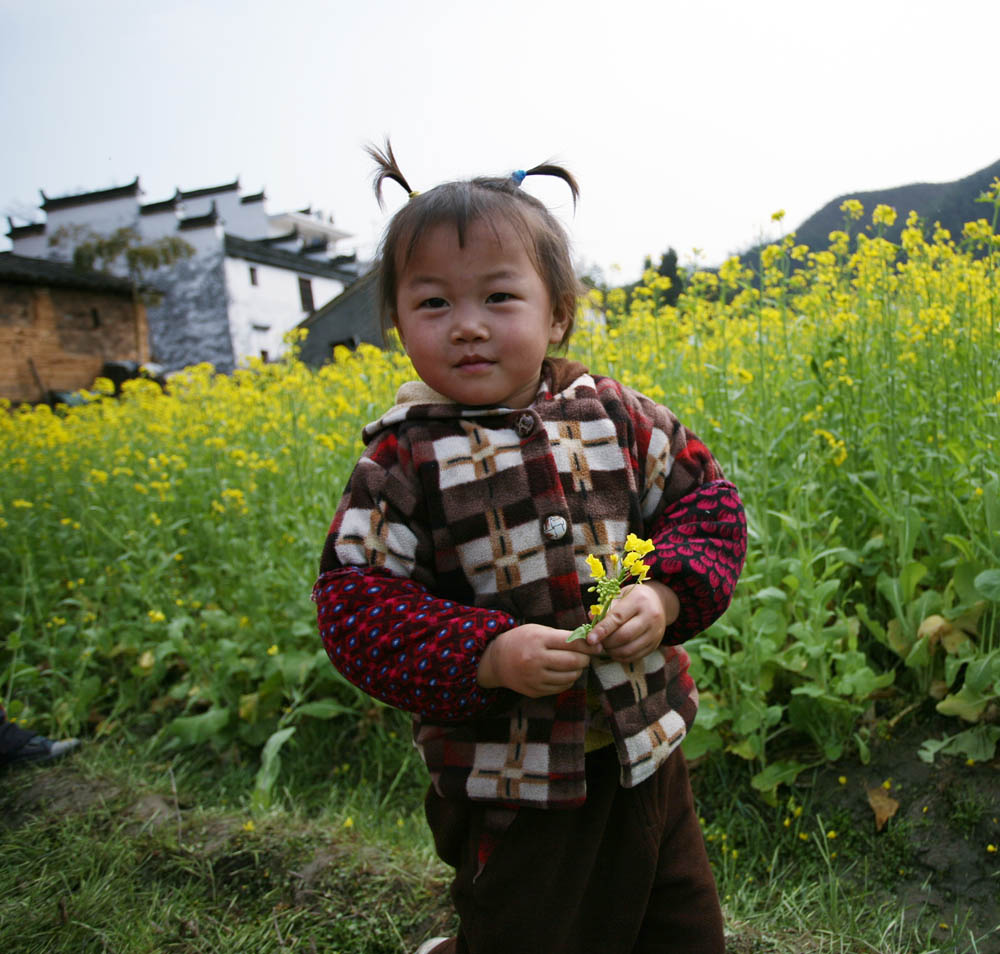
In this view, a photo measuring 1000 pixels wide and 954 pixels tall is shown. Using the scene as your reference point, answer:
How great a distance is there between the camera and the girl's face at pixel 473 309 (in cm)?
107

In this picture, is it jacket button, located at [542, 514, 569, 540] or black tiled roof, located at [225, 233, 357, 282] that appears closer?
jacket button, located at [542, 514, 569, 540]

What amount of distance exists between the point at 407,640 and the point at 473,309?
453mm

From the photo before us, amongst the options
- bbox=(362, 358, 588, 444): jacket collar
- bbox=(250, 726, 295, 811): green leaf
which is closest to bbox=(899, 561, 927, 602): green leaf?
bbox=(362, 358, 588, 444): jacket collar

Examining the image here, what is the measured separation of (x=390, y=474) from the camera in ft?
3.59

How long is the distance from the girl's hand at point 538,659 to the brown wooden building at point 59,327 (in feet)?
69.8

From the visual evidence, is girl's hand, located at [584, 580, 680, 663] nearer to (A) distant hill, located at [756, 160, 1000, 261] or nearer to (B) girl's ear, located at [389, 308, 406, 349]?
(B) girl's ear, located at [389, 308, 406, 349]

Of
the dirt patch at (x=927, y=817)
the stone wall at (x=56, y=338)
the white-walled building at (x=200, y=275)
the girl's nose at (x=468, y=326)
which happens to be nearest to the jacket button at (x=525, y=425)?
the girl's nose at (x=468, y=326)

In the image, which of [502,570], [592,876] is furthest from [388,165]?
[592,876]

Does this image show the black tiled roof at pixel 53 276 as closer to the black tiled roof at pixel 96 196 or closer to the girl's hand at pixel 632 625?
the black tiled roof at pixel 96 196

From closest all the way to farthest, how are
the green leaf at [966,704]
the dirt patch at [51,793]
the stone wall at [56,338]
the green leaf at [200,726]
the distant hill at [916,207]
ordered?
the green leaf at [966,704] < the dirt patch at [51,793] < the green leaf at [200,726] < the distant hill at [916,207] < the stone wall at [56,338]

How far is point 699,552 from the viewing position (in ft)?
3.58

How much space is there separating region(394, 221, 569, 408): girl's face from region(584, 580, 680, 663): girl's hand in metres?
0.34

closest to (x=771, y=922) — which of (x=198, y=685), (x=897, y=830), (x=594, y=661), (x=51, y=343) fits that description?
(x=897, y=830)

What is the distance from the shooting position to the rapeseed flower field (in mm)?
1928
